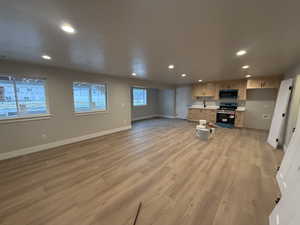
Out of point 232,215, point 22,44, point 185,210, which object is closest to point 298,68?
point 232,215

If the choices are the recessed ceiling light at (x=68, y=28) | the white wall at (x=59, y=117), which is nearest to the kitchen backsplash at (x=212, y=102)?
the white wall at (x=59, y=117)

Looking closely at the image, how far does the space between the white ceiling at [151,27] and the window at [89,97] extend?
76.7 inches

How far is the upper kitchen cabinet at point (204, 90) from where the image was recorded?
6.86m

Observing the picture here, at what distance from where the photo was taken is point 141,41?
6.73 ft

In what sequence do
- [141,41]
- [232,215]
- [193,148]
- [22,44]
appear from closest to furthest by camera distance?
[232,215], [141,41], [22,44], [193,148]

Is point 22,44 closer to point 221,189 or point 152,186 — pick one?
point 152,186

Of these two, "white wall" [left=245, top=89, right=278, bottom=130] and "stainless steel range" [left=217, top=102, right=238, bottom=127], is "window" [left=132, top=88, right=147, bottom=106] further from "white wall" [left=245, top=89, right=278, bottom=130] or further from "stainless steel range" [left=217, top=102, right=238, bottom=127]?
"white wall" [left=245, top=89, right=278, bottom=130]

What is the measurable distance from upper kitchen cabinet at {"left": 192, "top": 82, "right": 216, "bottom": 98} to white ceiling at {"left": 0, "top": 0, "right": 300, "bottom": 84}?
430 centimetres

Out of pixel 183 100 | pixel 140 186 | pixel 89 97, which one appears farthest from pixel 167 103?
pixel 140 186

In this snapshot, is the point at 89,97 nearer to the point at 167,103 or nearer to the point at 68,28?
the point at 68,28

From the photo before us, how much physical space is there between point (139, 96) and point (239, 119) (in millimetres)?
5717

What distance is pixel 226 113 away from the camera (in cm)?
639

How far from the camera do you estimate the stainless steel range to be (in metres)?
6.29

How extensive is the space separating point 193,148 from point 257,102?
176 inches
